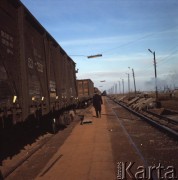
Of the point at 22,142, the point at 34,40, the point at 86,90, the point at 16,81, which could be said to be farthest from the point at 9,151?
the point at 86,90

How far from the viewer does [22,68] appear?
10.3 metres

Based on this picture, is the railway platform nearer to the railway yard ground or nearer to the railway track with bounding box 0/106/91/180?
the railway yard ground

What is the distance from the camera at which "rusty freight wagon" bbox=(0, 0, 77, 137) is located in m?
8.81

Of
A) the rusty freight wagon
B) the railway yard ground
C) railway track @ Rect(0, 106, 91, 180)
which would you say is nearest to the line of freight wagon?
the rusty freight wagon

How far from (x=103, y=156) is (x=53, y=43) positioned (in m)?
8.07

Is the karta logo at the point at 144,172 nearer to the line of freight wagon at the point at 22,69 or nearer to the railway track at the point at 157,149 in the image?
the railway track at the point at 157,149

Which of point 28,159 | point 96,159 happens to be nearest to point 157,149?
point 96,159

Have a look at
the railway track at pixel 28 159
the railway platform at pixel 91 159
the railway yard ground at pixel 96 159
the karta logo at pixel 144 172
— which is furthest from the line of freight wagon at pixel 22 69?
the karta logo at pixel 144 172

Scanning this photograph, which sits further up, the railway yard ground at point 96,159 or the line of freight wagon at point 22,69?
the line of freight wagon at point 22,69

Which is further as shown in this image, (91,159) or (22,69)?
(22,69)

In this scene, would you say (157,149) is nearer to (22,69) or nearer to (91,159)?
(91,159)

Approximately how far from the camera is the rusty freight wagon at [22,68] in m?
8.81

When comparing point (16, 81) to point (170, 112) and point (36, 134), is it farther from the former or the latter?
point (170, 112)

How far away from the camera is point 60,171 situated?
28.2 feet
